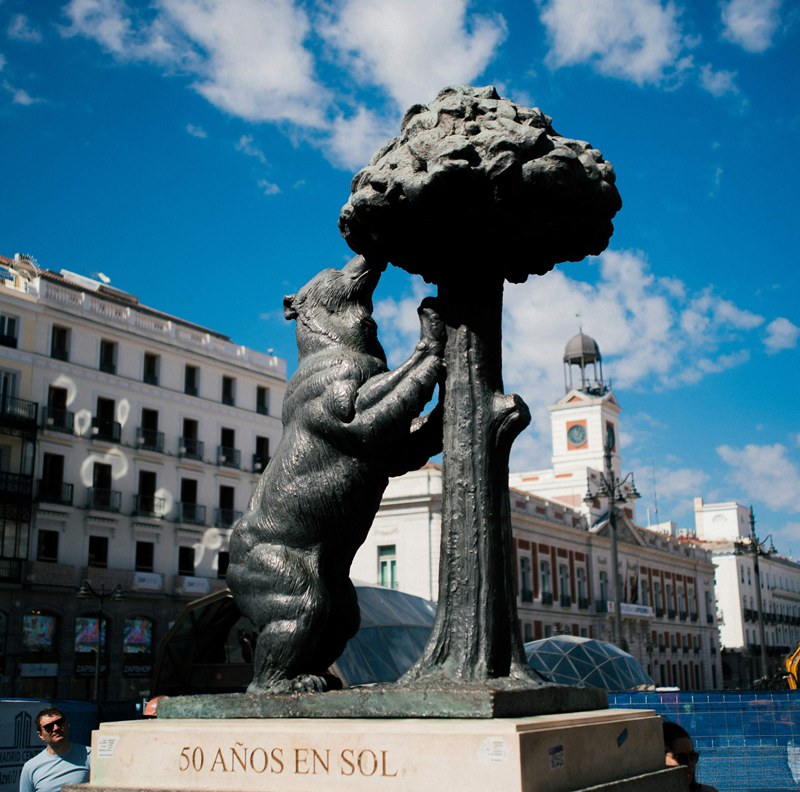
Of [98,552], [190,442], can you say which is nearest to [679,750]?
[98,552]

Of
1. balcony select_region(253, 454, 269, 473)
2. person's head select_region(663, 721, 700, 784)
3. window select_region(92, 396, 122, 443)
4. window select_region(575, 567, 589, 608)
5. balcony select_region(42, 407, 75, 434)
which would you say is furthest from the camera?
window select_region(575, 567, 589, 608)

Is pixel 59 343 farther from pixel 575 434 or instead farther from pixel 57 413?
pixel 575 434

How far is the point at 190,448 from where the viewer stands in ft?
118

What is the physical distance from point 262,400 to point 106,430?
7736 mm

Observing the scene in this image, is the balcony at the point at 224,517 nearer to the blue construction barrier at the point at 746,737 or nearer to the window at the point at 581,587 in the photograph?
the window at the point at 581,587

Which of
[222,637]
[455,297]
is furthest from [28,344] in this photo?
[455,297]

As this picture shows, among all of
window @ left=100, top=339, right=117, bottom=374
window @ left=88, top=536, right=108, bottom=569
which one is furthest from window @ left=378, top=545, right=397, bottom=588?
window @ left=100, top=339, right=117, bottom=374

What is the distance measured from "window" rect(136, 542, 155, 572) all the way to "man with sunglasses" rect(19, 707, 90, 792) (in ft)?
93.0

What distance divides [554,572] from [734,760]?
119 ft

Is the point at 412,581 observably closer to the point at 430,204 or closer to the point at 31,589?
the point at 31,589

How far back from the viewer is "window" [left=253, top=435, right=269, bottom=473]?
38422 millimetres

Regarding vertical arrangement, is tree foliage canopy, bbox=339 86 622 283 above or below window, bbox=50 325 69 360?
below

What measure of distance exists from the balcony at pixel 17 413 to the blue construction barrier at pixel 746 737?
24.4 m

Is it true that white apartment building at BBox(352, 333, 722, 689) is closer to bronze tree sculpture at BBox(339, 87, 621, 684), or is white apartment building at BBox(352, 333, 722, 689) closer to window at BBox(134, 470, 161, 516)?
window at BBox(134, 470, 161, 516)
